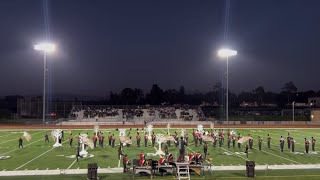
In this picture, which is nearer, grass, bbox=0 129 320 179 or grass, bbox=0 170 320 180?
grass, bbox=0 170 320 180

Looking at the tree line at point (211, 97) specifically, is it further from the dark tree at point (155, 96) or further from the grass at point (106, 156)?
the grass at point (106, 156)

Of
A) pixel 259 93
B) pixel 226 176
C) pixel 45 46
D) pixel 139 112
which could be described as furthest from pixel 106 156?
pixel 259 93

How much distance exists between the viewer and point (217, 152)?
87.9 ft

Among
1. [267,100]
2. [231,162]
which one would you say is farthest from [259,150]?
[267,100]

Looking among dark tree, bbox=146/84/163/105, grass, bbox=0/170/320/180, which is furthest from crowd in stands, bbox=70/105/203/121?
grass, bbox=0/170/320/180

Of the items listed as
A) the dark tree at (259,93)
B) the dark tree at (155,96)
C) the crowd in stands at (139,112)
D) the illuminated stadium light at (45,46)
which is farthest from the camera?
the dark tree at (259,93)

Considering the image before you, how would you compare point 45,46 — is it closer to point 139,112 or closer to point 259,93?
point 139,112

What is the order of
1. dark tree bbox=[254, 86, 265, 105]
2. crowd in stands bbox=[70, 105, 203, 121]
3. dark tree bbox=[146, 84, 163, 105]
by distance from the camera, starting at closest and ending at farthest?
crowd in stands bbox=[70, 105, 203, 121] < dark tree bbox=[146, 84, 163, 105] < dark tree bbox=[254, 86, 265, 105]

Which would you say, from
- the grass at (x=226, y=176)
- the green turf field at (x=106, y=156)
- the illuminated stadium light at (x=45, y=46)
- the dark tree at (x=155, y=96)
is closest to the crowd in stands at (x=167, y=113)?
the illuminated stadium light at (x=45, y=46)

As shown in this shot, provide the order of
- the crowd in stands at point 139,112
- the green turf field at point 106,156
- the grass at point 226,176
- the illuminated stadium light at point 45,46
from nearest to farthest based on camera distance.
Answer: the grass at point 226,176 < the green turf field at point 106,156 < the illuminated stadium light at point 45,46 < the crowd in stands at point 139,112

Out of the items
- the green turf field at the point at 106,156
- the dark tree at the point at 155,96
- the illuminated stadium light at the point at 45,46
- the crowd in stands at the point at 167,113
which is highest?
the illuminated stadium light at the point at 45,46

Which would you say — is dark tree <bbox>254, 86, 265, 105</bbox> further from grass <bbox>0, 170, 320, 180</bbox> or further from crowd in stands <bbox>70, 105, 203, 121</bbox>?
grass <bbox>0, 170, 320, 180</bbox>

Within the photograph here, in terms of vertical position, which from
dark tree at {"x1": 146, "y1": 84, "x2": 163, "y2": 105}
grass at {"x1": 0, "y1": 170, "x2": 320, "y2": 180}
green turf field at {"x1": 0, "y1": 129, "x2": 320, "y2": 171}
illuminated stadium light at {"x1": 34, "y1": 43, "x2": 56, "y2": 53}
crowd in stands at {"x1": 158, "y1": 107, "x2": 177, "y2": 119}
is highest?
illuminated stadium light at {"x1": 34, "y1": 43, "x2": 56, "y2": 53}

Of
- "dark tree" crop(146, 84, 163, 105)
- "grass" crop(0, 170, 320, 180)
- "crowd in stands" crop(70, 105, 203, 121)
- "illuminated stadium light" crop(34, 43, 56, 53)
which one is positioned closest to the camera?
"grass" crop(0, 170, 320, 180)
